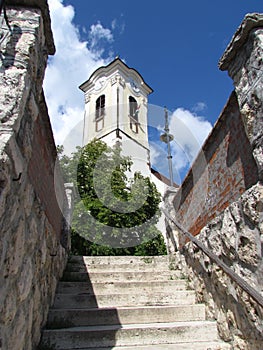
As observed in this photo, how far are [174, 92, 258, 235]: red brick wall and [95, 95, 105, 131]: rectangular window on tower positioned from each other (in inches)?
458

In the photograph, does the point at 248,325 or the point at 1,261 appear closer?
the point at 1,261

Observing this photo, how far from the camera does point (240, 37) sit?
74.7 inches

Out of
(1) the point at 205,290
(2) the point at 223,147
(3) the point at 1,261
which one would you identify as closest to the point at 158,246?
(1) the point at 205,290

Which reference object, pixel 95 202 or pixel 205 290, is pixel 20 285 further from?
pixel 95 202

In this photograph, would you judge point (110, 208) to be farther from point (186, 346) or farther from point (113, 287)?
point (186, 346)

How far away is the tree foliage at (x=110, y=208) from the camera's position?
5941 mm

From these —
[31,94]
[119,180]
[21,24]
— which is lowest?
[31,94]

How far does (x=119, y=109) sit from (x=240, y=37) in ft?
41.6

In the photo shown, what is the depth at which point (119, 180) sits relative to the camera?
276 inches

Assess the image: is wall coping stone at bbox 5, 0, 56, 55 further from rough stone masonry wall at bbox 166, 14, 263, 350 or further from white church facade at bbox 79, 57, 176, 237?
white church facade at bbox 79, 57, 176, 237

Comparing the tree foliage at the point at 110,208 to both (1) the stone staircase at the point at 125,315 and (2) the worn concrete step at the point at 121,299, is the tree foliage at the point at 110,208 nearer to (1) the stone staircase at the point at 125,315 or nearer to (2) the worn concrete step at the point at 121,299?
(1) the stone staircase at the point at 125,315

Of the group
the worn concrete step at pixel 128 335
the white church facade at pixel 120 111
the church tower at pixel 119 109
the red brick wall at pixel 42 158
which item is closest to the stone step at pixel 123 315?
the worn concrete step at pixel 128 335

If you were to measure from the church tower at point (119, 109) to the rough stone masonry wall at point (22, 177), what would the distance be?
11.0 m

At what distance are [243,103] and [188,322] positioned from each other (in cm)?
190
